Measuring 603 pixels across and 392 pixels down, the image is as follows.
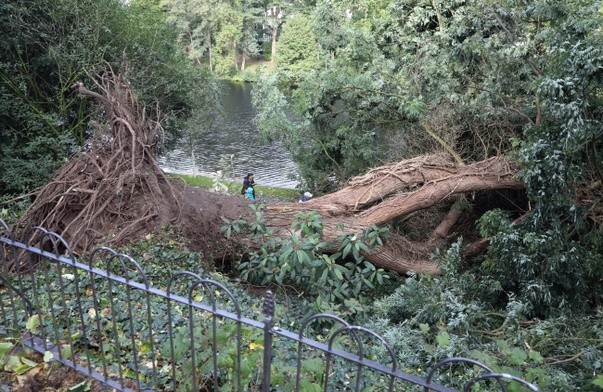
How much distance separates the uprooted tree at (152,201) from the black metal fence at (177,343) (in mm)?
1674

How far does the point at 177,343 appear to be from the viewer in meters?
2.69

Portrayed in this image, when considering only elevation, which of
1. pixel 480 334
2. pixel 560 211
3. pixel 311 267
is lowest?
pixel 480 334

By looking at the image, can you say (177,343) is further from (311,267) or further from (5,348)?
(311,267)

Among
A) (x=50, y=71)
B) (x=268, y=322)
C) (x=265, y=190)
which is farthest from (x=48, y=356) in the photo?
(x=265, y=190)

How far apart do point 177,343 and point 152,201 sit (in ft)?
11.5

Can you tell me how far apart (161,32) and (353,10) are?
5451 mm

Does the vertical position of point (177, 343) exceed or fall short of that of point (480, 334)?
it exceeds it

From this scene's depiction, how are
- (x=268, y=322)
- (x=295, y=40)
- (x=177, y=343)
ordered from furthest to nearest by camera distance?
(x=295, y=40) → (x=177, y=343) → (x=268, y=322)

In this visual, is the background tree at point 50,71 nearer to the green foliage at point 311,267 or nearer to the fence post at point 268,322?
the green foliage at point 311,267

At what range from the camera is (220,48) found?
3731 centimetres

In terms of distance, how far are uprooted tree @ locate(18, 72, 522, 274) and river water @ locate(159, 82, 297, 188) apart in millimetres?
8369

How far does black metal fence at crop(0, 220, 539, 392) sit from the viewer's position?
7.62 feet

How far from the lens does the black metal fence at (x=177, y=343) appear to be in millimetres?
2322

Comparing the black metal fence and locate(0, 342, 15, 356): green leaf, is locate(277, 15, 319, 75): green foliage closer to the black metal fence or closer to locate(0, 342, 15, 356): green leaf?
the black metal fence
